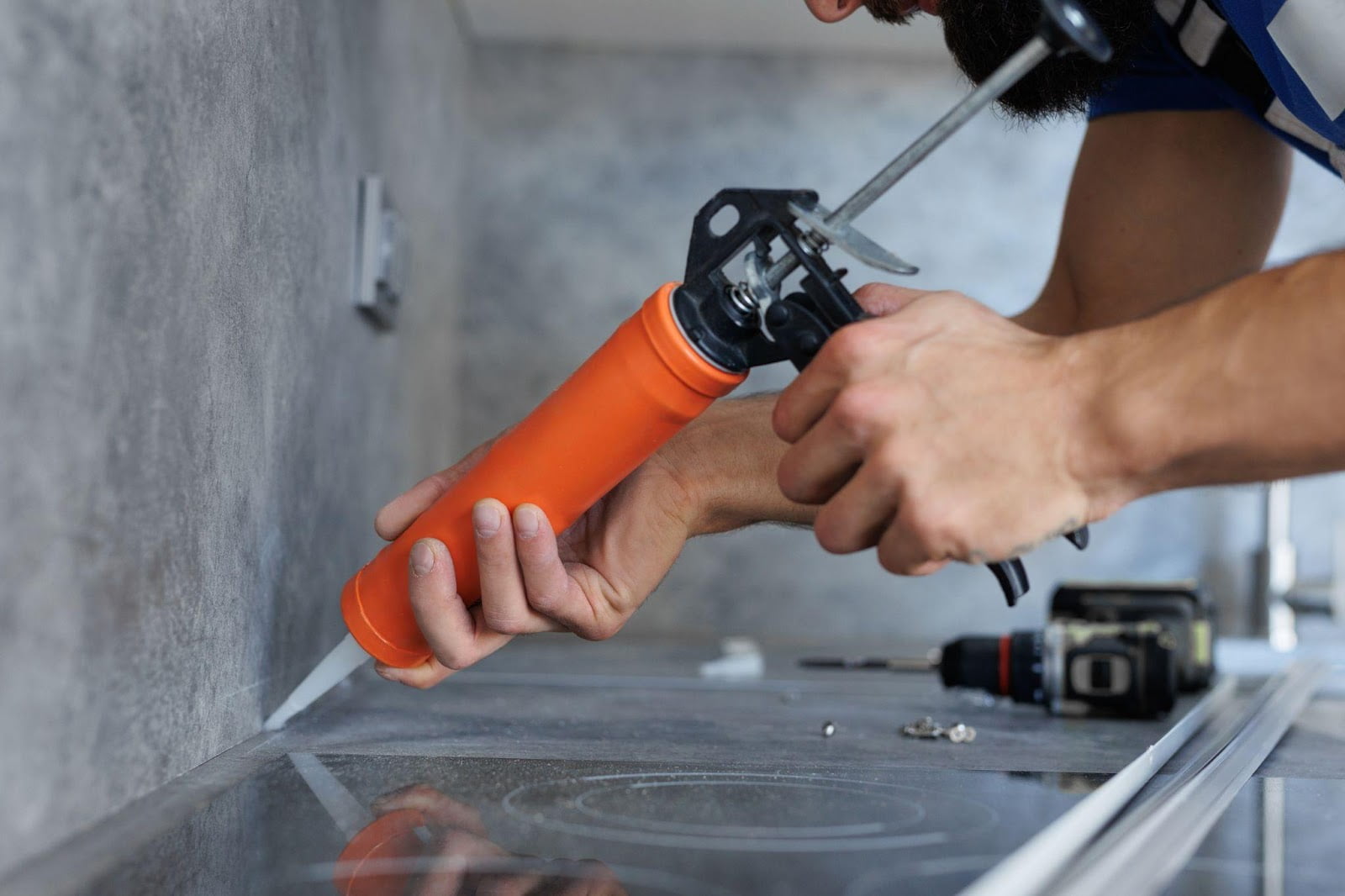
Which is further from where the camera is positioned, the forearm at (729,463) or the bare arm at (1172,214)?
the bare arm at (1172,214)

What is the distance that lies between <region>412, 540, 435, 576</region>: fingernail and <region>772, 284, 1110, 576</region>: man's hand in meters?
0.27

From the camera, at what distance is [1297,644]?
2365 millimetres

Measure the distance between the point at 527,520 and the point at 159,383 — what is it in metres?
0.24

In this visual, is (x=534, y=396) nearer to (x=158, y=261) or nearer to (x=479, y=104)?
(x=479, y=104)

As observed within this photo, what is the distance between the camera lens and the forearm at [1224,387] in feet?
1.99

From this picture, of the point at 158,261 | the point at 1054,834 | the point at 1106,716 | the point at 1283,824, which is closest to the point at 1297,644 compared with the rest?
the point at 1106,716

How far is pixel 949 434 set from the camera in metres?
0.65

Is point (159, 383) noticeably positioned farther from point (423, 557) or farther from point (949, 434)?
point (949, 434)

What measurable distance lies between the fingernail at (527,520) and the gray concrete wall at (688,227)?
2.13 meters

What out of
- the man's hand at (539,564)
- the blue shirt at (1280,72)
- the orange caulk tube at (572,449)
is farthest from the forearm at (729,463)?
the blue shirt at (1280,72)

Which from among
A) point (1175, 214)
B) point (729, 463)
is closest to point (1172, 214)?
point (1175, 214)

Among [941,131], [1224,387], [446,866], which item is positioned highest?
[941,131]

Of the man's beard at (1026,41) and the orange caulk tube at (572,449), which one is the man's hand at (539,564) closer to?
the orange caulk tube at (572,449)

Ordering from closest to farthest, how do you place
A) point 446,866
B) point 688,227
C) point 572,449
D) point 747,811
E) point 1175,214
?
point 446,866, point 747,811, point 572,449, point 1175,214, point 688,227
